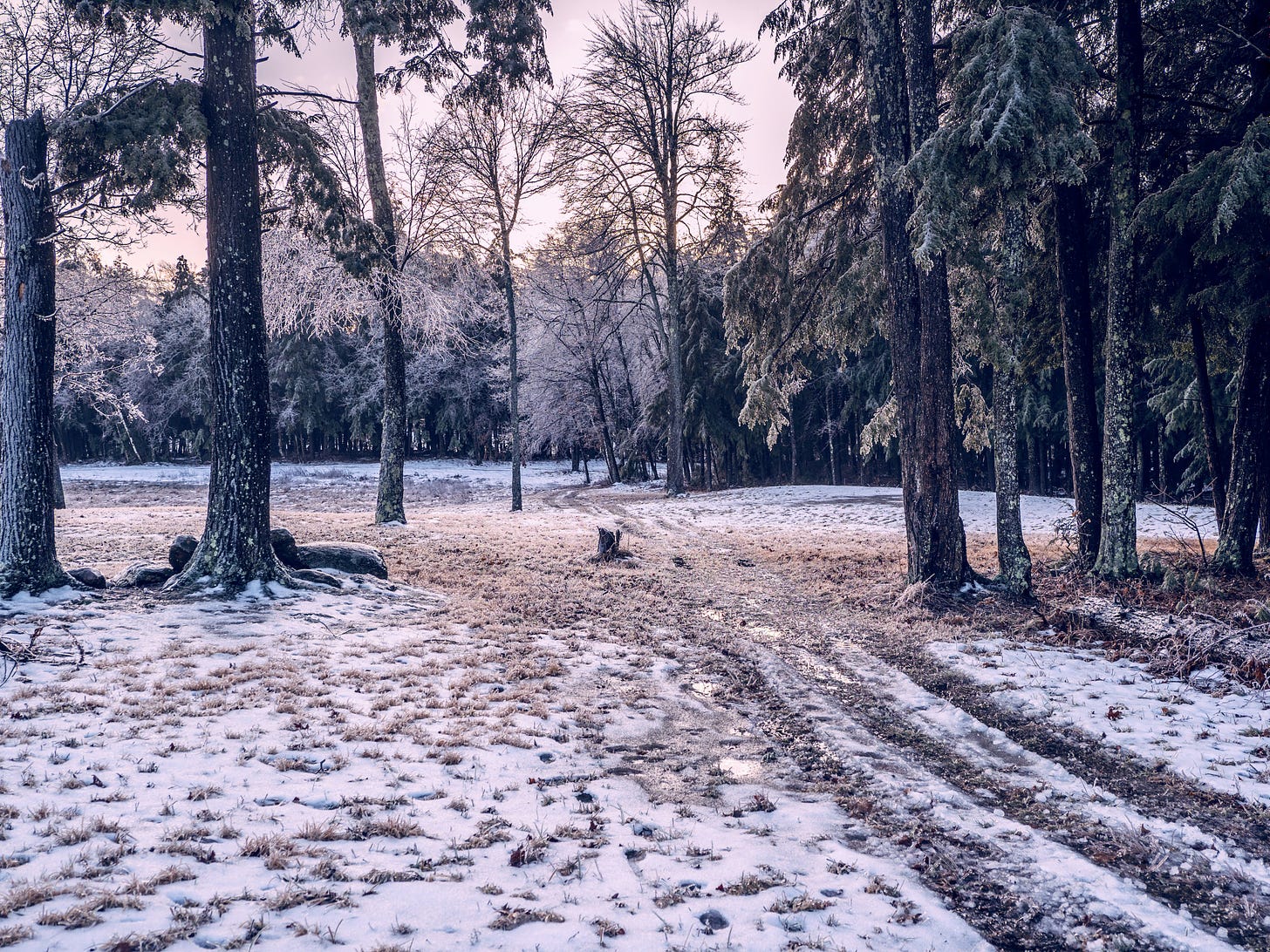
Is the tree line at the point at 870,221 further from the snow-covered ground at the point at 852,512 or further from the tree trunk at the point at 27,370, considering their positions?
the snow-covered ground at the point at 852,512

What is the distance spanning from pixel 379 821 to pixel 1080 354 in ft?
37.4

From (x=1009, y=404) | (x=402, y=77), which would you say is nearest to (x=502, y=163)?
(x=402, y=77)

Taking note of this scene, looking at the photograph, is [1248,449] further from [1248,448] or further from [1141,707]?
[1141,707]

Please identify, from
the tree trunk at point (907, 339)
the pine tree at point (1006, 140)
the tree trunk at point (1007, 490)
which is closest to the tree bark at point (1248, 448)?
the tree trunk at point (1007, 490)

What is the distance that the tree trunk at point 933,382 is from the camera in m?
9.15

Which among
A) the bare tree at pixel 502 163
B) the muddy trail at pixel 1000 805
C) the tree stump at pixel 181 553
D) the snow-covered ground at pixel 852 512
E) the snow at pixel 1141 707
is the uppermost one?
the bare tree at pixel 502 163

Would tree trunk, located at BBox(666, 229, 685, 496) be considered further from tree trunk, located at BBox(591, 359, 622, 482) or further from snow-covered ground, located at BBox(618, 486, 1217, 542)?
tree trunk, located at BBox(591, 359, 622, 482)

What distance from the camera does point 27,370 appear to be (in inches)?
328

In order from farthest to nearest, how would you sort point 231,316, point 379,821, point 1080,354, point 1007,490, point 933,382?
1. point 1080,354
2. point 1007,490
3. point 933,382
4. point 231,316
5. point 379,821

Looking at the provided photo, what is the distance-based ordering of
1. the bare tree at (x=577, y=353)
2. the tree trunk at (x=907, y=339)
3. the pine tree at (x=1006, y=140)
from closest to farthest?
the pine tree at (x=1006, y=140), the tree trunk at (x=907, y=339), the bare tree at (x=577, y=353)

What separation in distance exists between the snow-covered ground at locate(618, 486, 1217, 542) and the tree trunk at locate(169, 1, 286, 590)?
1259cm

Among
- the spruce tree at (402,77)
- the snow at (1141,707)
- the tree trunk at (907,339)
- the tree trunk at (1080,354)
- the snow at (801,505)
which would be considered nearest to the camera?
the snow at (1141,707)

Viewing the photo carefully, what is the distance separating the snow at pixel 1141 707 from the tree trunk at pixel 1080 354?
197 inches

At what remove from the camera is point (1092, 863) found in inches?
139
